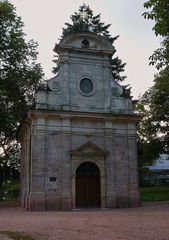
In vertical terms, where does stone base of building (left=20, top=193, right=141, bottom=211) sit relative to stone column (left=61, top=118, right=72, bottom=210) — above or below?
below

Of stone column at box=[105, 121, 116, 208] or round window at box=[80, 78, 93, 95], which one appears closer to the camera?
stone column at box=[105, 121, 116, 208]

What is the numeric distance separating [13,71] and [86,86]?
26.0 feet

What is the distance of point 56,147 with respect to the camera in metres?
22.3

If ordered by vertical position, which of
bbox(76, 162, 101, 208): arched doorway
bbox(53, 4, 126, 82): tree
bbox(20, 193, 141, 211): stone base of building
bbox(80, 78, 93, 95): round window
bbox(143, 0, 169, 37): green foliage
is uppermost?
bbox(53, 4, 126, 82): tree

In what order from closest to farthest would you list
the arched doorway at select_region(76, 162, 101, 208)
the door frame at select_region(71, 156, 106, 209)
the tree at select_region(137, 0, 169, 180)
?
the door frame at select_region(71, 156, 106, 209), the arched doorway at select_region(76, 162, 101, 208), the tree at select_region(137, 0, 169, 180)

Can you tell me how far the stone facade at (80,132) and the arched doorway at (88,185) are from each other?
1.12 feet

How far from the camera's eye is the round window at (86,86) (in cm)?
2422

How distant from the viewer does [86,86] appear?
24.4 meters

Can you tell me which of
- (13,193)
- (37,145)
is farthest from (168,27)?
(13,193)

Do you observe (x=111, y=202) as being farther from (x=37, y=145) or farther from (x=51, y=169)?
(x=37, y=145)

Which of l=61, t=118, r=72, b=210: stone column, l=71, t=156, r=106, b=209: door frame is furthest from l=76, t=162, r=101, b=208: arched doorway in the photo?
l=61, t=118, r=72, b=210: stone column

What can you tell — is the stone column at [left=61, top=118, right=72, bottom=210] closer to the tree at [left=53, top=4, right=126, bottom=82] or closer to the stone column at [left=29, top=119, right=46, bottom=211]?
the stone column at [left=29, top=119, right=46, bottom=211]

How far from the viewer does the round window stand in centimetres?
2422

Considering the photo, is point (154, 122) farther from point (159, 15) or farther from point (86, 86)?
point (159, 15)
